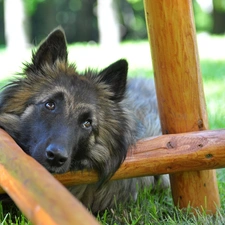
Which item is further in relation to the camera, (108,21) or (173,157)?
(108,21)

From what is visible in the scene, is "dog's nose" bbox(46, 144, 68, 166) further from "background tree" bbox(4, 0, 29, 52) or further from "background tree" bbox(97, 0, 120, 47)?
"background tree" bbox(4, 0, 29, 52)

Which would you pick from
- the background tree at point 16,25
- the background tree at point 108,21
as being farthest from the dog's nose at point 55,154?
the background tree at point 16,25

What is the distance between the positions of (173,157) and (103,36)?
18855 millimetres

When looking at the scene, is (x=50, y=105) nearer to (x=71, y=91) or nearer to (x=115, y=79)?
(x=71, y=91)

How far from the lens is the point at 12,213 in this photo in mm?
4406

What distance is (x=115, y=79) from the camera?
4.61m

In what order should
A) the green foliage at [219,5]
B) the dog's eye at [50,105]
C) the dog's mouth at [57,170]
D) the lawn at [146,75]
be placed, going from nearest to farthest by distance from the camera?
the dog's mouth at [57,170] → the dog's eye at [50,105] → the lawn at [146,75] → the green foliage at [219,5]

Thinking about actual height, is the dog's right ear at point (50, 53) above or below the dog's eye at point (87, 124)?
above

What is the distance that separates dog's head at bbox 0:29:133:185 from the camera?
3.97 m

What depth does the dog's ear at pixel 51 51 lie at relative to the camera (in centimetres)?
434

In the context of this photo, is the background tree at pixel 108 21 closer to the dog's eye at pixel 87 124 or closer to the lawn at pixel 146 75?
the lawn at pixel 146 75

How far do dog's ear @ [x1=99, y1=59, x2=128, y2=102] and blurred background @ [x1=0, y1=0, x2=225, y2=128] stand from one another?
24 cm

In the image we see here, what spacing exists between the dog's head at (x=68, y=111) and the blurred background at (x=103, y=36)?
247mm

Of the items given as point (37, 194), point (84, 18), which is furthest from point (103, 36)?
point (37, 194)
